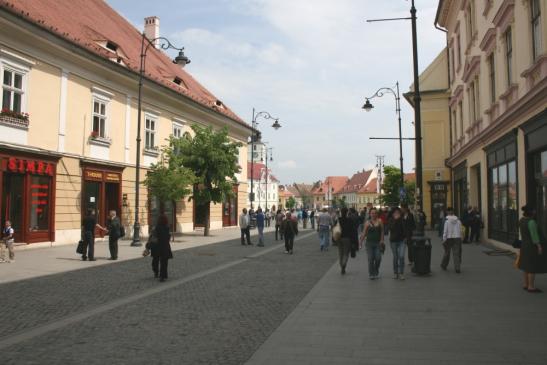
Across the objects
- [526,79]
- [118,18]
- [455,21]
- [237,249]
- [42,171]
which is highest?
[118,18]

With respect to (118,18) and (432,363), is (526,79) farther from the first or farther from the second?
(118,18)

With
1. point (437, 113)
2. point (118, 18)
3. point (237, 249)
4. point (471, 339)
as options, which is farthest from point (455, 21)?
point (471, 339)

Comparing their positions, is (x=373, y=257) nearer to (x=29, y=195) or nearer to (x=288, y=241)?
(x=288, y=241)

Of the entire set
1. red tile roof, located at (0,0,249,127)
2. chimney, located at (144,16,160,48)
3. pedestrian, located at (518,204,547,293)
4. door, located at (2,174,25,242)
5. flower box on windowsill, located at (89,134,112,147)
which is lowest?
pedestrian, located at (518,204,547,293)

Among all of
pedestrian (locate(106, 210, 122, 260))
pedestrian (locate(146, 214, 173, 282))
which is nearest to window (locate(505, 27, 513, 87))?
pedestrian (locate(146, 214, 173, 282))

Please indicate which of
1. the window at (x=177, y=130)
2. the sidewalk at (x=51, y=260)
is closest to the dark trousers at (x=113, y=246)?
the sidewalk at (x=51, y=260)

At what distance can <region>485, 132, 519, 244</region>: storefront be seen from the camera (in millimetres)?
17281

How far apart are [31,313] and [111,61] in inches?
691

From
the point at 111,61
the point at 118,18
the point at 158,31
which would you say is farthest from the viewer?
the point at 158,31

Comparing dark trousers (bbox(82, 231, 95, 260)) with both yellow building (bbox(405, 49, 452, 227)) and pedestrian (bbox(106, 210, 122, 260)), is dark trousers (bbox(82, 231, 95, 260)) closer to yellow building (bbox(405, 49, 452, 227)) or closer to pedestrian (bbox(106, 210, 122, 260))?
pedestrian (bbox(106, 210, 122, 260))

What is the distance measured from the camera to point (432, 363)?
5328 millimetres

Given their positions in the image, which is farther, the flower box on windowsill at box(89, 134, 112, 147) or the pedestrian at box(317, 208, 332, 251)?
the flower box on windowsill at box(89, 134, 112, 147)

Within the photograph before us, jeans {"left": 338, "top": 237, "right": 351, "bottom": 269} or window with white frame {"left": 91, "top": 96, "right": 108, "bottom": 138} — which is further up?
window with white frame {"left": 91, "top": 96, "right": 108, "bottom": 138}

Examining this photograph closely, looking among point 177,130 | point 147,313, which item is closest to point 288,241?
point 147,313
